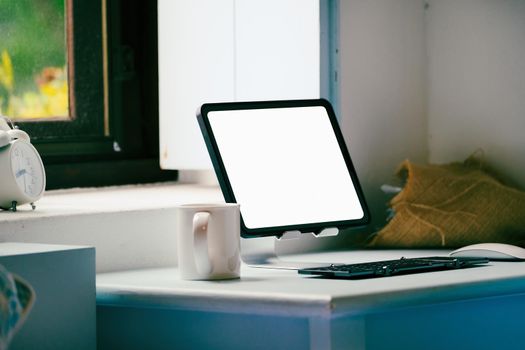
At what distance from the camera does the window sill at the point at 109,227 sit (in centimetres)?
172

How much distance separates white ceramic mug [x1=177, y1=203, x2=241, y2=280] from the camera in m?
1.67

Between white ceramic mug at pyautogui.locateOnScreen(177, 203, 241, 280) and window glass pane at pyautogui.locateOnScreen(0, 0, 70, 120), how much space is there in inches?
28.3

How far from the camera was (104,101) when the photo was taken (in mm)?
2457

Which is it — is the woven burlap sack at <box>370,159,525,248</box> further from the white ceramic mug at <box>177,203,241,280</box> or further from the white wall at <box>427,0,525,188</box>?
the white ceramic mug at <box>177,203,241,280</box>

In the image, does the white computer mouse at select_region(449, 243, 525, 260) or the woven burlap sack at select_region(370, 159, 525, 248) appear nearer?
the white computer mouse at select_region(449, 243, 525, 260)

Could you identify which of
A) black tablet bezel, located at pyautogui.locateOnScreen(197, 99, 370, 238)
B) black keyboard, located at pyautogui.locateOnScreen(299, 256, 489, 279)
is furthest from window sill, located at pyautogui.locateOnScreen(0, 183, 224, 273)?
black keyboard, located at pyautogui.locateOnScreen(299, 256, 489, 279)

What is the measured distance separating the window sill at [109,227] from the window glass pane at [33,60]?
32cm

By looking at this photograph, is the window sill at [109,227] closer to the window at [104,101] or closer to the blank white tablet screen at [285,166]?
the blank white tablet screen at [285,166]

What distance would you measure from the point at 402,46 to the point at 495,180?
330mm

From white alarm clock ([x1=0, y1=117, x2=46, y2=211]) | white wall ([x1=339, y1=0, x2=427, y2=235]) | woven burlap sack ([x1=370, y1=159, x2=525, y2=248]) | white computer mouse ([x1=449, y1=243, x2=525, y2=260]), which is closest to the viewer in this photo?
white alarm clock ([x1=0, y1=117, x2=46, y2=211])

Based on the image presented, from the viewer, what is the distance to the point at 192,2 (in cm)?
234

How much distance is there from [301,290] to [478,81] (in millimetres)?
922

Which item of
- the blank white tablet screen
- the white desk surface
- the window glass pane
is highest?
the window glass pane

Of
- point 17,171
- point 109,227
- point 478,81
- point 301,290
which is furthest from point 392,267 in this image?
point 478,81
